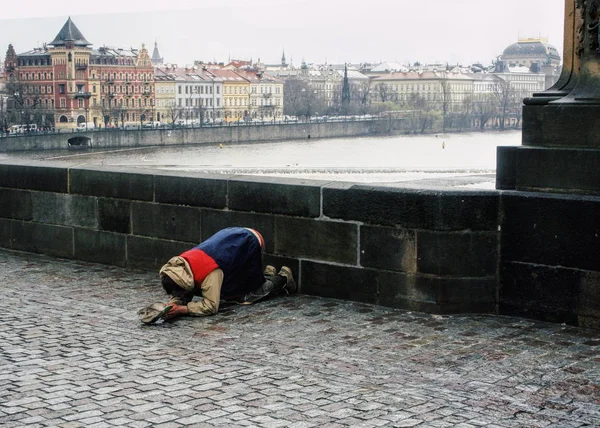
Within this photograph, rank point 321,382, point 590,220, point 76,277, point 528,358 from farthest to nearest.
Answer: point 76,277 → point 590,220 → point 528,358 → point 321,382

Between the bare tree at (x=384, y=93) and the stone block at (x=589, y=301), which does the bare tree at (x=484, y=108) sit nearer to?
the bare tree at (x=384, y=93)

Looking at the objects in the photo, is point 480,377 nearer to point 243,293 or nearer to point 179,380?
point 179,380

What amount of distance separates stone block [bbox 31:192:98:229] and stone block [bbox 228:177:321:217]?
1.31m

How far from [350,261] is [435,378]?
1.59 metres

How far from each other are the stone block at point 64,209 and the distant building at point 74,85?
84.5m

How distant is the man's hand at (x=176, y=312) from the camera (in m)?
5.09

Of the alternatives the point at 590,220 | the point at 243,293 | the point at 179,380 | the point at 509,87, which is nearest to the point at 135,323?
the point at 243,293

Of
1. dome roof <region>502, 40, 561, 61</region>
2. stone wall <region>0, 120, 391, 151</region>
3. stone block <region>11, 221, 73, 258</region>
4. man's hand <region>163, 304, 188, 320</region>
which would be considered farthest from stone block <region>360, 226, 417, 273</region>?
dome roof <region>502, 40, 561, 61</region>

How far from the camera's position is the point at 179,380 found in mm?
4031

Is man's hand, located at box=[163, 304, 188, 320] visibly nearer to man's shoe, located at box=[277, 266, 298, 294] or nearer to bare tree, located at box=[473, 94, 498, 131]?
man's shoe, located at box=[277, 266, 298, 294]

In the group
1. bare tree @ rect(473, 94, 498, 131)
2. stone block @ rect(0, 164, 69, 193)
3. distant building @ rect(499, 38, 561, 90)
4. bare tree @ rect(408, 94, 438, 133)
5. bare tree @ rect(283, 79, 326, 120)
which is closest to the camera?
stone block @ rect(0, 164, 69, 193)

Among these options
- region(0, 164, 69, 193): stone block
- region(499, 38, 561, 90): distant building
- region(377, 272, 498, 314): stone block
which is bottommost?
region(377, 272, 498, 314): stone block

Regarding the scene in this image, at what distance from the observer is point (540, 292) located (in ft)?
16.5

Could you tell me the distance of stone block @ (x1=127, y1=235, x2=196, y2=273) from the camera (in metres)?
6.44
